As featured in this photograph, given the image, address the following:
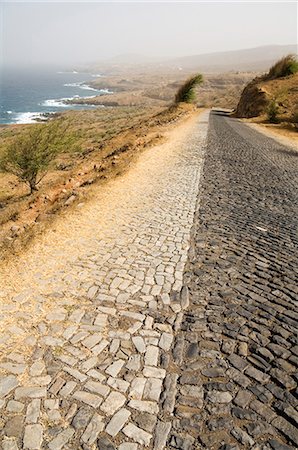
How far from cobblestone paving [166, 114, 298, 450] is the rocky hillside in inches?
1099

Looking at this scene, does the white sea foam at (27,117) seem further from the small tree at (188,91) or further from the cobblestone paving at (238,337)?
the cobblestone paving at (238,337)

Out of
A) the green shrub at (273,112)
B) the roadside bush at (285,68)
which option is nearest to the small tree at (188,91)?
the green shrub at (273,112)

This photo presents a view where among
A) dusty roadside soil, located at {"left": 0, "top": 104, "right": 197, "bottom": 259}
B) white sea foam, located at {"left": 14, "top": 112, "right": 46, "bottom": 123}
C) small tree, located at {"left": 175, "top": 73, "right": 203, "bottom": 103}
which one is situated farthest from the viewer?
white sea foam, located at {"left": 14, "top": 112, "right": 46, "bottom": 123}

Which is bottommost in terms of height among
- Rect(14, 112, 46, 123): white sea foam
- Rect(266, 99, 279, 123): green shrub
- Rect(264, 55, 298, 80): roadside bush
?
Rect(266, 99, 279, 123): green shrub

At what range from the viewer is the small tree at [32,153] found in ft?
60.3

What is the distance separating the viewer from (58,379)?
389 cm

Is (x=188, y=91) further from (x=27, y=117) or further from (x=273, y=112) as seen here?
(x=27, y=117)

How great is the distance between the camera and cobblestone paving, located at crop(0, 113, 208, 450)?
132 inches

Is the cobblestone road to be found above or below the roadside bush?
below

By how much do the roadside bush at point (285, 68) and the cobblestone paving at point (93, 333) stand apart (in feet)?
140

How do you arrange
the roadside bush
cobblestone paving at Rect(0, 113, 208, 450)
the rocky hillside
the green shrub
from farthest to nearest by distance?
the roadside bush
the rocky hillside
the green shrub
cobblestone paving at Rect(0, 113, 208, 450)

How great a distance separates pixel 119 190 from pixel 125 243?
4.42 metres

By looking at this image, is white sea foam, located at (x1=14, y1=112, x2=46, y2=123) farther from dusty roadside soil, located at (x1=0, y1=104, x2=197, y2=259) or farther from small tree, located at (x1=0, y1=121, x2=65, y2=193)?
small tree, located at (x1=0, y1=121, x2=65, y2=193)

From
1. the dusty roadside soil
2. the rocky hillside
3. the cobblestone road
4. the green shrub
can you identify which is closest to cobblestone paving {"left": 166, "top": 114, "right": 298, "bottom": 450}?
the cobblestone road
